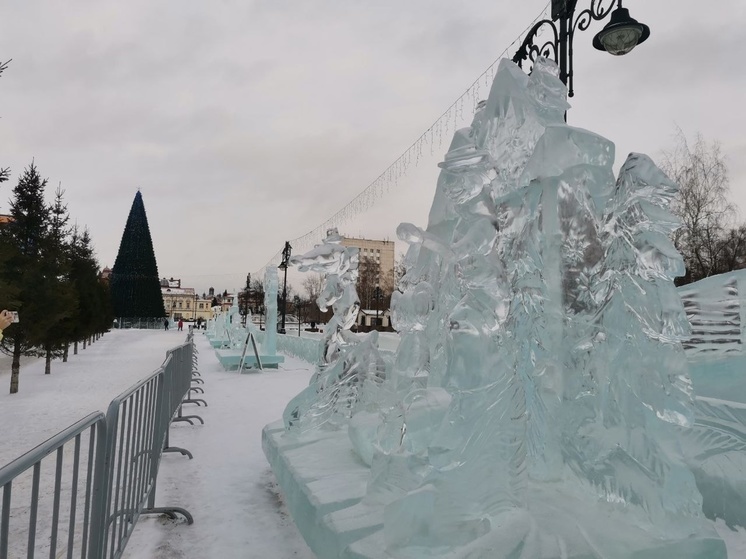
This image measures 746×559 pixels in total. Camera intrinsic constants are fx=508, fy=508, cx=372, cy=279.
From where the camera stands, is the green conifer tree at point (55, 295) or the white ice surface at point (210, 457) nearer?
the white ice surface at point (210, 457)

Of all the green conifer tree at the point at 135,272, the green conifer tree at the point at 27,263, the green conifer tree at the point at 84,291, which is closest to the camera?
the green conifer tree at the point at 27,263

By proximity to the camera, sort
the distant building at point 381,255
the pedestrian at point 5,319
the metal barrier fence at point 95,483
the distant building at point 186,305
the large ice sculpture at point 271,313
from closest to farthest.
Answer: the metal barrier fence at point 95,483, the pedestrian at point 5,319, the large ice sculpture at point 271,313, the distant building at point 381,255, the distant building at point 186,305

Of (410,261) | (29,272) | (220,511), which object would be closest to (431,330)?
(410,261)

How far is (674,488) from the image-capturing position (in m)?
2.52

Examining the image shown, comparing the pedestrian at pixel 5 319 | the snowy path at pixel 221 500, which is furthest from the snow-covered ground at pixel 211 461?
the pedestrian at pixel 5 319

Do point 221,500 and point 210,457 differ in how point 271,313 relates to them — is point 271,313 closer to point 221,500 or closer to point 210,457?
point 210,457

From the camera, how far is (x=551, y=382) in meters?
3.51

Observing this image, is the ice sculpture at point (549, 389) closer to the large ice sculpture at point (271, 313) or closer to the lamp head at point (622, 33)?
the lamp head at point (622, 33)

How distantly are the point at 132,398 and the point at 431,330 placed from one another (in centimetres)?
223

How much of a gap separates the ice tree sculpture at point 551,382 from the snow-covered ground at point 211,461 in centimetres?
132

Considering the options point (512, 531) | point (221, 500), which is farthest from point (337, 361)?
point (512, 531)

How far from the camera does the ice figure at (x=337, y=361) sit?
16.3 feet

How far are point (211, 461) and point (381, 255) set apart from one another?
42462mm

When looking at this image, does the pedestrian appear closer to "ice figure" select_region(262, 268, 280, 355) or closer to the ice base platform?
the ice base platform
